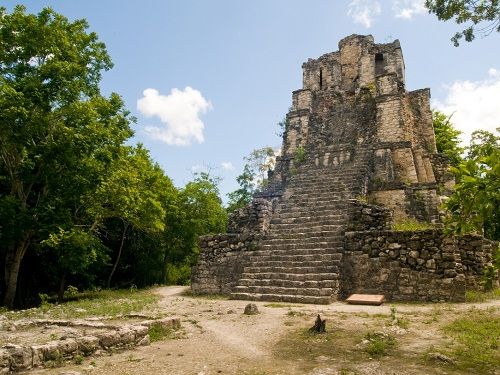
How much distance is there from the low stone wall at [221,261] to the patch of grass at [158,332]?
544cm

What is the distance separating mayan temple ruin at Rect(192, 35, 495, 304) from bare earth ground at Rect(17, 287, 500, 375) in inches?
62.2

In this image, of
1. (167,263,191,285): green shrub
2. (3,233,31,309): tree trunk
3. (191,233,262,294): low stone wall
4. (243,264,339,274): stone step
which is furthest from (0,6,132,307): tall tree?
(167,263,191,285): green shrub

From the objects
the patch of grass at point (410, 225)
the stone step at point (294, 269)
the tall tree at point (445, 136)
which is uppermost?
the tall tree at point (445, 136)

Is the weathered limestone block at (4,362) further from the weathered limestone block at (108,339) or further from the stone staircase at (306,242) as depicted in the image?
the stone staircase at (306,242)

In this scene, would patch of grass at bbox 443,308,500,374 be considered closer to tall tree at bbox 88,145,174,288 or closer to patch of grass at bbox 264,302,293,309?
patch of grass at bbox 264,302,293,309

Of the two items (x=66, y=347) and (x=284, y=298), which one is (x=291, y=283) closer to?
(x=284, y=298)

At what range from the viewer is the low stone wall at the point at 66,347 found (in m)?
4.44

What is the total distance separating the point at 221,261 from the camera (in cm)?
1228

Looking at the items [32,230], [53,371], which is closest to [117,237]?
[32,230]

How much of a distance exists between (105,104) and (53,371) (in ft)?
33.2

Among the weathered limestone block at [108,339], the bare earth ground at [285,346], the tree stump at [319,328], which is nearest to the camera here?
the bare earth ground at [285,346]

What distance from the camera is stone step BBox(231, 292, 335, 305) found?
9.30 metres

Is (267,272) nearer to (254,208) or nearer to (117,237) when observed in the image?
(254,208)

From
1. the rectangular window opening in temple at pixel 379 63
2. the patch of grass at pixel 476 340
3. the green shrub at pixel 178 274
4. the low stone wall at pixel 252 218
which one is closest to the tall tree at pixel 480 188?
the patch of grass at pixel 476 340
